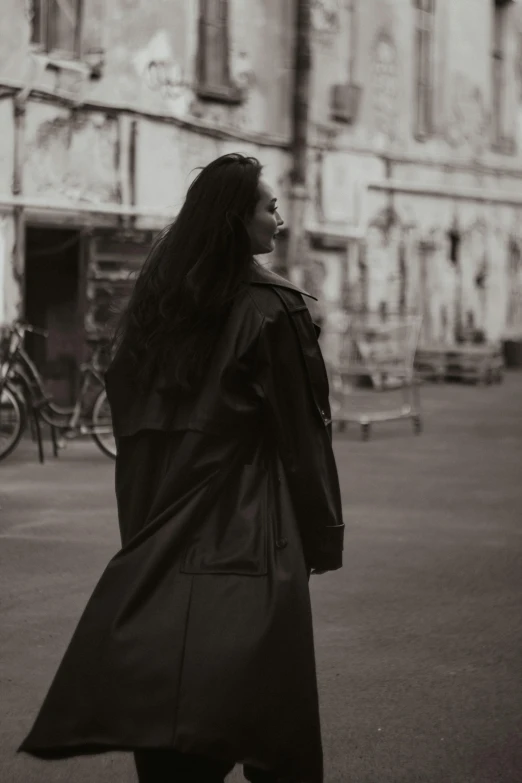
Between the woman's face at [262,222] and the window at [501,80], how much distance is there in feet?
83.3

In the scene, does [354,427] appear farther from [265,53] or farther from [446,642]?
[446,642]

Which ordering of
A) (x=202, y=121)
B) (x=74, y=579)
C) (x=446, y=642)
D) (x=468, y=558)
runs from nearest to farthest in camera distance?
(x=446, y=642) → (x=74, y=579) → (x=468, y=558) → (x=202, y=121)

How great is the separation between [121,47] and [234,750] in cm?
1461

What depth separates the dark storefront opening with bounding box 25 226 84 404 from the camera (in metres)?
16.0

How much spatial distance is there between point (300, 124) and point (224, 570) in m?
17.7

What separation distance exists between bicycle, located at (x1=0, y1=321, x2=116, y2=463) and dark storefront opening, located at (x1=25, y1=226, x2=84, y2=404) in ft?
10.9

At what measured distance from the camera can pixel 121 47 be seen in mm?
16859

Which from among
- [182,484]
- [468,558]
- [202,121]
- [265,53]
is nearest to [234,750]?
[182,484]

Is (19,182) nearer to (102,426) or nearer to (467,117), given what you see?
(102,426)

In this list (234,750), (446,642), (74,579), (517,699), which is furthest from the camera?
(74,579)

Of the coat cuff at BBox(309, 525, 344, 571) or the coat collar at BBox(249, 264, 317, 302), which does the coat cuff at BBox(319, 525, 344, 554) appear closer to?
the coat cuff at BBox(309, 525, 344, 571)

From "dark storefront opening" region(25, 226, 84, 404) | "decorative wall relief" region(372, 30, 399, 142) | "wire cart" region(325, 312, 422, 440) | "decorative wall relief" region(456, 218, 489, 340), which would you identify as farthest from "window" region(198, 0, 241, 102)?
"decorative wall relief" region(456, 218, 489, 340)

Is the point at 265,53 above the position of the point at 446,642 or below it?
above

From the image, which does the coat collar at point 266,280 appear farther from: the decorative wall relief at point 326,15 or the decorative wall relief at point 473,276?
the decorative wall relief at point 473,276
